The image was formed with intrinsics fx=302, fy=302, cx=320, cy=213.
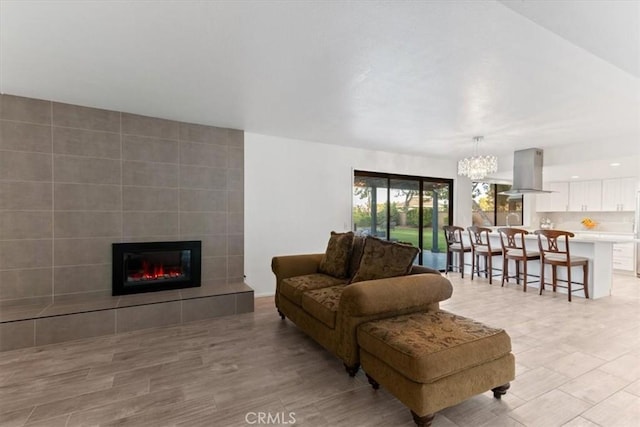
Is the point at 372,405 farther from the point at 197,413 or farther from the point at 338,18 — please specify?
the point at 338,18

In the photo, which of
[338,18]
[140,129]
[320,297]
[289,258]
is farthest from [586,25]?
[140,129]

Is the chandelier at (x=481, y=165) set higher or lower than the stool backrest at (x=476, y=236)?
higher

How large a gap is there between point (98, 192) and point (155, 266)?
1.08 meters

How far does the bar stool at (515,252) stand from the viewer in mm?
4734

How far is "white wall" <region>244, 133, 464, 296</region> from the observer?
4.43 metres

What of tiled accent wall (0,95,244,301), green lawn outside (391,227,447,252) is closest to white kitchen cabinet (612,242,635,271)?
green lawn outside (391,227,447,252)

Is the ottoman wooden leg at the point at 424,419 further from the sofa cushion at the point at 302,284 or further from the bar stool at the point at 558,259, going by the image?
the bar stool at the point at 558,259

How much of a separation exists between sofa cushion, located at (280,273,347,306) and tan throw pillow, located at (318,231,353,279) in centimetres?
7

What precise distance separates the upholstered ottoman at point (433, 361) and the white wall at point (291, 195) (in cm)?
267

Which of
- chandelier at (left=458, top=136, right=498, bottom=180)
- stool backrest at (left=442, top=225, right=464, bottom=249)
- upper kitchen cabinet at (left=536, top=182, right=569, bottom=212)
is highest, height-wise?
chandelier at (left=458, top=136, right=498, bottom=180)

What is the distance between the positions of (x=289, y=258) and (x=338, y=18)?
2.50 metres

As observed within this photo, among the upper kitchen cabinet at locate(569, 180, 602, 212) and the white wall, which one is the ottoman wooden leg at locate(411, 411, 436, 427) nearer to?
the white wall

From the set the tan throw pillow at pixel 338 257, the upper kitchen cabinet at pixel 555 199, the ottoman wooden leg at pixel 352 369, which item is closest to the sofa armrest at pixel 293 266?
the tan throw pillow at pixel 338 257

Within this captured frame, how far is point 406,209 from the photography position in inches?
239
